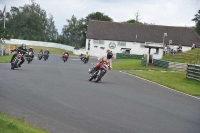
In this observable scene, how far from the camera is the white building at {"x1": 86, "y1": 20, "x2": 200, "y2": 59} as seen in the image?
89.4 m

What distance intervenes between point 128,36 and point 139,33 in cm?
256

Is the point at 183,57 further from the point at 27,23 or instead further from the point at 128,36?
the point at 27,23

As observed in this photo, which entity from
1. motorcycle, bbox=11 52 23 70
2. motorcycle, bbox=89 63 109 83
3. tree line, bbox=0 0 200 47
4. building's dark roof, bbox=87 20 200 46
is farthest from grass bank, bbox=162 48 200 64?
tree line, bbox=0 0 200 47

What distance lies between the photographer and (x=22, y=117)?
9.79 meters

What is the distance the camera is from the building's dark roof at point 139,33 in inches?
3494

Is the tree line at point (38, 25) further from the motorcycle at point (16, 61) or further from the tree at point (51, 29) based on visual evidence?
the motorcycle at point (16, 61)

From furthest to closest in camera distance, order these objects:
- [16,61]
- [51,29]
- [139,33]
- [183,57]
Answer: [51,29] < [139,33] < [183,57] < [16,61]

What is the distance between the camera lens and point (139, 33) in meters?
91.2

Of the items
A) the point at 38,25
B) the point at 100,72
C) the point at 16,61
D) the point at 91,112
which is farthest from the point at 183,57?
the point at 38,25

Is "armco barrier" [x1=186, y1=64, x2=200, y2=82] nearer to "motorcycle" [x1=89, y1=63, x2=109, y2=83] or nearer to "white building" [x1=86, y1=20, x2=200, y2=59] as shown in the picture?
"motorcycle" [x1=89, y1=63, x2=109, y2=83]

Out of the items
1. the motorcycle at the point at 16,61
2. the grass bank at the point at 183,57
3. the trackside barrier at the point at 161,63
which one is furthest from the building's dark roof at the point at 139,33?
A: the motorcycle at the point at 16,61

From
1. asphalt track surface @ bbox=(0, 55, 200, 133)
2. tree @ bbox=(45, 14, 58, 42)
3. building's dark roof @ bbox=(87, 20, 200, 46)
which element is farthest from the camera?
tree @ bbox=(45, 14, 58, 42)

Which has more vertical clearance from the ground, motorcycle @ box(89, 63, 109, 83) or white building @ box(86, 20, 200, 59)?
white building @ box(86, 20, 200, 59)

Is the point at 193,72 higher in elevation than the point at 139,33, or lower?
lower
